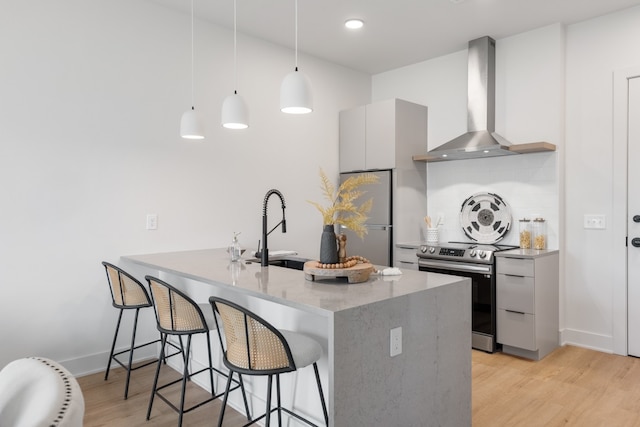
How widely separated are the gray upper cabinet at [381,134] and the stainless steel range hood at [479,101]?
0.41 m

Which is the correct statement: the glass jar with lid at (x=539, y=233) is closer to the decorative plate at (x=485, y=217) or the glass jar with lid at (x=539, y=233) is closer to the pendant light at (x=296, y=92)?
the decorative plate at (x=485, y=217)

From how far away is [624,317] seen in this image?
368cm

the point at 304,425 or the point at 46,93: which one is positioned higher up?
the point at 46,93

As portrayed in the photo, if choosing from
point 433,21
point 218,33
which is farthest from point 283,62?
point 433,21

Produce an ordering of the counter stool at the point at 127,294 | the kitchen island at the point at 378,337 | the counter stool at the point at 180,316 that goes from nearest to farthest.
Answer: the kitchen island at the point at 378,337 < the counter stool at the point at 180,316 < the counter stool at the point at 127,294

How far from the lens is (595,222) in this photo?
12.4 feet

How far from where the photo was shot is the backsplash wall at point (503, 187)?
3.94m

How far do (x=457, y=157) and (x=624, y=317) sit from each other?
1988 mm

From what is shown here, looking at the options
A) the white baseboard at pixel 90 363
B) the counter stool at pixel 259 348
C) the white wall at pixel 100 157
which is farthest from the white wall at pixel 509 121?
the white baseboard at pixel 90 363

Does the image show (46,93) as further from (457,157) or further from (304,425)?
(457,157)

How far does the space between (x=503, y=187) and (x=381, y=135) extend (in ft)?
4.30

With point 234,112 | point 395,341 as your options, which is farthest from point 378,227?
point 395,341

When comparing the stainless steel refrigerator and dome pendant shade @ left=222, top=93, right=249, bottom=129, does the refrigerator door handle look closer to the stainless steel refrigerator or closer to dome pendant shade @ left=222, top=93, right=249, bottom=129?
the stainless steel refrigerator

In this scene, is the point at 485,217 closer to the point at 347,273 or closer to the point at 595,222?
the point at 595,222
